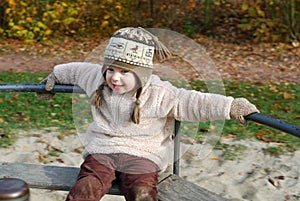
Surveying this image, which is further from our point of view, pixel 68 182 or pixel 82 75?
pixel 82 75

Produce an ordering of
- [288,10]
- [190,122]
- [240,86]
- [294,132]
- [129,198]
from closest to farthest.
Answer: [294,132], [129,198], [190,122], [240,86], [288,10]

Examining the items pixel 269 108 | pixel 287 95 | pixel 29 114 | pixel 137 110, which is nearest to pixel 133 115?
pixel 137 110

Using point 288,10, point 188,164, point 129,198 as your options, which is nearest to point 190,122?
point 129,198

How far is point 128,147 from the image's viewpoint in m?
3.15

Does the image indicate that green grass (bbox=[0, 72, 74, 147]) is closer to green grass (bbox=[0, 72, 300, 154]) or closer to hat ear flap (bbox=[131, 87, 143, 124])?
green grass (bbox=[0, 72, 300, 154])

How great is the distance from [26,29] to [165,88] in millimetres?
8485

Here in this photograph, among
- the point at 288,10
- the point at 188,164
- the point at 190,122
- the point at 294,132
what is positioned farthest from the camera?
the point at 288,10

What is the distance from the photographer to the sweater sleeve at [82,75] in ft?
10.9

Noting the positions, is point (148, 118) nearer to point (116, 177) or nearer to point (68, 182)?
point (116, 177)

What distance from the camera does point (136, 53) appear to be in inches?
121

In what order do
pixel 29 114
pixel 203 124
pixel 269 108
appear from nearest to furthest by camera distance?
pixel 203 124
pixel 29 114
pixel 269 108

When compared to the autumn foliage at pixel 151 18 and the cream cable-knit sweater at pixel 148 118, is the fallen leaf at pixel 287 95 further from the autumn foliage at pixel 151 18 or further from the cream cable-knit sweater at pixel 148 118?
the cream cable-knit sweater at pixel 148 118

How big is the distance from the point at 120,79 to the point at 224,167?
206 centimetres

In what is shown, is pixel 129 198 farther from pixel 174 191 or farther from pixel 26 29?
pixel 26 29
